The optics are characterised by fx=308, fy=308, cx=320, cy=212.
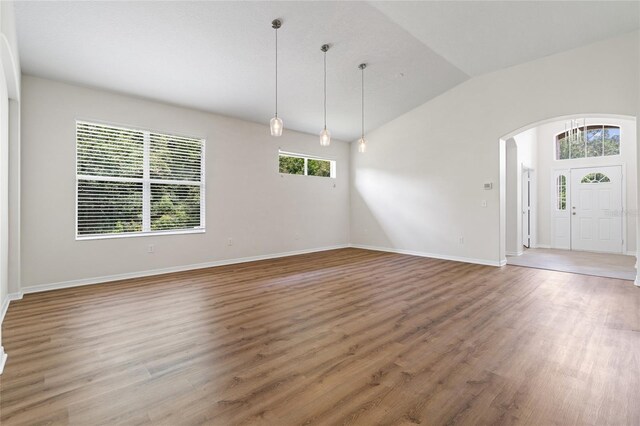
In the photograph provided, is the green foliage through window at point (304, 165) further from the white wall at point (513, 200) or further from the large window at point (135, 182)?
the white wall at point (513, 200)

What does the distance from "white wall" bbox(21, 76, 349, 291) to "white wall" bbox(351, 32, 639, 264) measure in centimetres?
117

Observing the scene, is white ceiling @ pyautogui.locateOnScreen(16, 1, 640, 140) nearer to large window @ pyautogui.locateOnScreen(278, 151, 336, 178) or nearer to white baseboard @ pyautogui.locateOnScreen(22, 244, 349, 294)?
large window @ pyautogui.locateOnScreen(278, 151, 336, 178)

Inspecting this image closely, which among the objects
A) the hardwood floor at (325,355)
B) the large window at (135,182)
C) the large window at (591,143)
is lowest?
the hardwood floor at (325,355)

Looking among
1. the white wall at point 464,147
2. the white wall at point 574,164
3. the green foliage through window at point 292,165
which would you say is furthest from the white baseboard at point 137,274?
the white wall at point 574,164

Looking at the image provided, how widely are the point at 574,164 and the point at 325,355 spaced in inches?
326

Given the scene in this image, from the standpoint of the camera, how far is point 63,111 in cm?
427

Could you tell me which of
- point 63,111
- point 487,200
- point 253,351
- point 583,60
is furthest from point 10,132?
point 583,60

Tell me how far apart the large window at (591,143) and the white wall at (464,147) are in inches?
121

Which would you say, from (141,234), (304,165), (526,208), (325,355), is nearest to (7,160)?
(141,234)

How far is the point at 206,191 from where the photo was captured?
18.6 ft

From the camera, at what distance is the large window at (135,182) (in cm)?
454

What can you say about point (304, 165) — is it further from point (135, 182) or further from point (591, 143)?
point (591, 143)

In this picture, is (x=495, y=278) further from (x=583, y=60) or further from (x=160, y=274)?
(x=160, y=274)

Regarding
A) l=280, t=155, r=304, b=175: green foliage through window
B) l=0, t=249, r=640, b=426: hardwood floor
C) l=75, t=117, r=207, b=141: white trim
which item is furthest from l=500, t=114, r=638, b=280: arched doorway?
l=75, t=117, r=207, b=141: white trim
